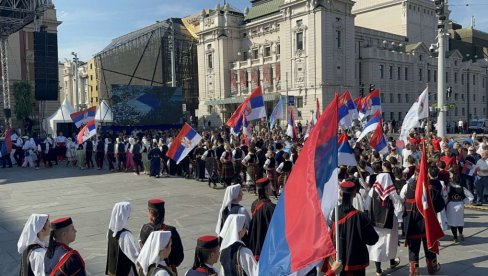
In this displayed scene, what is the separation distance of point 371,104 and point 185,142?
27.1 feet

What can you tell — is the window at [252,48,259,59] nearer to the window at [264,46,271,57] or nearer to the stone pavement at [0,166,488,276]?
the window at [264,46,271,57]

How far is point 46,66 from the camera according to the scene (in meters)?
31.4

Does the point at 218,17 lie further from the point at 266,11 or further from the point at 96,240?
the point at 96,240

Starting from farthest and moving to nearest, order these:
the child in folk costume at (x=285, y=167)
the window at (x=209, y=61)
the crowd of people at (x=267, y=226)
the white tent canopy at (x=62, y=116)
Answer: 1. the window at (x=209, y=61)
2. the white tent canopy at (x=62, y=116)
3. the child in folk costume at (x=285, y=167)
4. the crowd of people at (x=267, y=226)

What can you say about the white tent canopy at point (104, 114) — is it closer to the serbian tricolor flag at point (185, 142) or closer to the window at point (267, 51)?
the serbian tricolor flag at point (185, 142)

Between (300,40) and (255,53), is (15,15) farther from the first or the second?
(255,53)

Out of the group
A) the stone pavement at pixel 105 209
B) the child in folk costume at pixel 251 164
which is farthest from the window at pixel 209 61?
the child in folk costume at pixel 251 164

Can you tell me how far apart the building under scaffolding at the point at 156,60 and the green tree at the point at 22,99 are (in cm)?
1476

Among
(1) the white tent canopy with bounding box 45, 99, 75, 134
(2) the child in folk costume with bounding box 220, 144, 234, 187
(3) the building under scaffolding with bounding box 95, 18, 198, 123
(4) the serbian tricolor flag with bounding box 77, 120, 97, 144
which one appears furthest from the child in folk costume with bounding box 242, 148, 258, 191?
(3) the building under scaffolding with bounding box 95, 18, 198, 123

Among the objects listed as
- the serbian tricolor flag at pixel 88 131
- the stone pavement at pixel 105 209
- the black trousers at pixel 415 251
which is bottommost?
the stone pavement at pixel 105 209

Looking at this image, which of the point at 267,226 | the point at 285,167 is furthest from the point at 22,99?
the point at 267,226

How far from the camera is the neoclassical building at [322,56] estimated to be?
Answer: 54.3 metres

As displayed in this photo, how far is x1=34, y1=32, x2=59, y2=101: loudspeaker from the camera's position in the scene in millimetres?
30984

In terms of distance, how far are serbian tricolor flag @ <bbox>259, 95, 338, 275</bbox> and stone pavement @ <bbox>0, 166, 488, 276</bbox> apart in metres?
3.80
